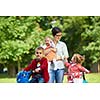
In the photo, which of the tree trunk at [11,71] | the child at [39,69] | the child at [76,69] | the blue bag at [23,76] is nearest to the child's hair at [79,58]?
the child at [76,69]

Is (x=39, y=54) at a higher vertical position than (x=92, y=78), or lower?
higher

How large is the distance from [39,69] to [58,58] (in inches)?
10.3

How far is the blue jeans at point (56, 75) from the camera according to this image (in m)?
4.96

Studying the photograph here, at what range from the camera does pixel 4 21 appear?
198 inches

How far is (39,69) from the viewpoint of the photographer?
195 inches

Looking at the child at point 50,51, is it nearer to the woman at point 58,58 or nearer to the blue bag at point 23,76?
the woman at point 58,58

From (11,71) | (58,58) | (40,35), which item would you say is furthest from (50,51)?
(11,71)

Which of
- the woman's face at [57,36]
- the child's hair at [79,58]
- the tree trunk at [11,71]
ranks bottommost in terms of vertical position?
the tree trunk at [11,71]

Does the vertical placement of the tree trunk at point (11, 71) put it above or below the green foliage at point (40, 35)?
below

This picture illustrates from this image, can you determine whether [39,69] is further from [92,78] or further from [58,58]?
[92,78]
